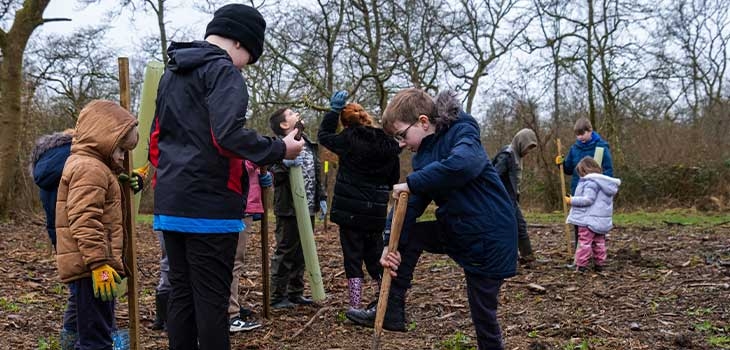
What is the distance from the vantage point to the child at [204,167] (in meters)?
3.09

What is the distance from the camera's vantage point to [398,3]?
1836 centimetres

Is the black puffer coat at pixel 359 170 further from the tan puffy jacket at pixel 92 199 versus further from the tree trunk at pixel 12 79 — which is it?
the tree trunk at pixel 12 79

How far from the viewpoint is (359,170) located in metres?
5.49

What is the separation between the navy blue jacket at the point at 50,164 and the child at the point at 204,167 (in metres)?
1.24

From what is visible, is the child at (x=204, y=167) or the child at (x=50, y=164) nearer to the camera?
the child at (x=204, y=167)

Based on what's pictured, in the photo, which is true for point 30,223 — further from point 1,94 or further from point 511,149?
point 511,149

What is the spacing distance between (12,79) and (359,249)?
10.9 meters

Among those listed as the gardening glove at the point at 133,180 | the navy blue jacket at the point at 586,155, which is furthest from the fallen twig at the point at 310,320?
the navy blue jacket at the point at 586,155

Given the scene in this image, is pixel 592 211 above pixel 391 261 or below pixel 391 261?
above

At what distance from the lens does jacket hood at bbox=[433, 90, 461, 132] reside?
3738 mm

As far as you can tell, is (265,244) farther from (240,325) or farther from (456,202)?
(456,202)

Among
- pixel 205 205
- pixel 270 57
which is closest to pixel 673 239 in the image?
pixel 205 205

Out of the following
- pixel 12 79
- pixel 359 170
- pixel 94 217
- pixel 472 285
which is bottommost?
pixel 472 285

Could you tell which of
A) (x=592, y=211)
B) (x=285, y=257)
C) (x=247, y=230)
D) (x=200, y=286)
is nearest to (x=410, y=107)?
(x=200, y=286)
